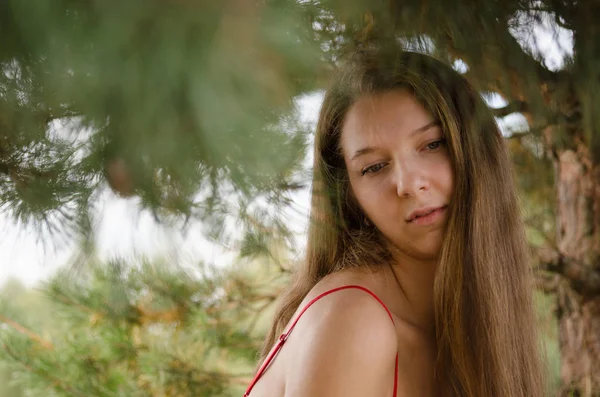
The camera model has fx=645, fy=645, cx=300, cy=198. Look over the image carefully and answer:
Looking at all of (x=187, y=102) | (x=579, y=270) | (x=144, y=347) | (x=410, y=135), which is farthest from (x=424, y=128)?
(x=144, y=347)

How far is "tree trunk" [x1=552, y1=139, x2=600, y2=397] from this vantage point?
1.82 m

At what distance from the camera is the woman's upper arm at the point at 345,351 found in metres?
0.99

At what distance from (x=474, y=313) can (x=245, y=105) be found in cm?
95

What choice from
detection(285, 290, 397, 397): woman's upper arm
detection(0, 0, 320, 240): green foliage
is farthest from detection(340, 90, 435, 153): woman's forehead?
detection(0, 0, 320, 240): green foliage

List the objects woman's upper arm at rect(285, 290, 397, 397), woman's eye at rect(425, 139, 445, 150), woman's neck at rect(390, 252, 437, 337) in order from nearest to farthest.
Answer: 1. woman's upper arm at rect(285, 290, 397, 397)
2. woman's eye at rect(425, 139, 445, 150)
3. woman's neck at rect(390, 252, 437, 337)

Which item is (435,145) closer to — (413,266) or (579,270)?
(413,266)

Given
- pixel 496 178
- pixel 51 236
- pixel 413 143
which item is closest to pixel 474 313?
pixel 496 178

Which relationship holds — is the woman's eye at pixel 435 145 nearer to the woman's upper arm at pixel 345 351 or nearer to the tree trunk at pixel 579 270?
the woman's upper arm at pixel 345 351

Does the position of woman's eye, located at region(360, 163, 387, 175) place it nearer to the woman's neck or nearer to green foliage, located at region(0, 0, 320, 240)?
the woman's neck

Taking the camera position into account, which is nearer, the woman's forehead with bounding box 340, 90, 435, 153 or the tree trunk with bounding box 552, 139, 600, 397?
the woman's forehead with bounding box 340, 90, 435, 153

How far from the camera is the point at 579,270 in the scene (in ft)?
5.91

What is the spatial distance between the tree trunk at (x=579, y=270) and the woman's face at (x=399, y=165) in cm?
82

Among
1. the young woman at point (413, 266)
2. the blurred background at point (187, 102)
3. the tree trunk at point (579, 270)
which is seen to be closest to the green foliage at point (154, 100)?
the blurred background at point (187, 102)

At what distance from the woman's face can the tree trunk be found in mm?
Result: 819
